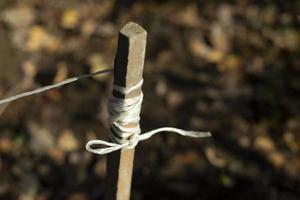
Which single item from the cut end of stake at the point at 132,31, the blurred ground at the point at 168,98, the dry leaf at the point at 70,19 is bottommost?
the blurred ground at the point at 168,98

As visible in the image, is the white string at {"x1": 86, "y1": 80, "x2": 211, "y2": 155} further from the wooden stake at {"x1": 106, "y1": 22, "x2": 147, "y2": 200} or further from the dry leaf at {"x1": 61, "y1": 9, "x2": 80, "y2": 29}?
the dry leaf at {"x1": 61, "y1": 9, "x2": 80, "y2": 29}

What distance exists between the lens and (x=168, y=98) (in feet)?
10.1

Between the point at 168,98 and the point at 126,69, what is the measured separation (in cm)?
179

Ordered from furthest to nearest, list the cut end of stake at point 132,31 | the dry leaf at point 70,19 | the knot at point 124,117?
the dry leaf at point 70,19, the knot at point 124,117, the cut end of stake at point 132,31

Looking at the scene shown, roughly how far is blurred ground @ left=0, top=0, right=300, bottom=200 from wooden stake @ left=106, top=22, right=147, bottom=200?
1111 millimetres

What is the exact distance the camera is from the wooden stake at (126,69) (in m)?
1.24

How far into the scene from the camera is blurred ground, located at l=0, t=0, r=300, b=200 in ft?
8.73

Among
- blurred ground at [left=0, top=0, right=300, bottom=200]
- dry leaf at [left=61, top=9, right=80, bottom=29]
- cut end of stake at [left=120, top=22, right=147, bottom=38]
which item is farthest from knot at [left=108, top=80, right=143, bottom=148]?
dry leaf at [left=61, top=9, right=80, bottom=29]

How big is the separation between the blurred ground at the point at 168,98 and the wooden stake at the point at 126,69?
1111mm

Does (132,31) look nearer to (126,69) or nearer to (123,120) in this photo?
(126,69)

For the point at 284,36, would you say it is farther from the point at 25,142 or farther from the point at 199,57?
the point at 25,142

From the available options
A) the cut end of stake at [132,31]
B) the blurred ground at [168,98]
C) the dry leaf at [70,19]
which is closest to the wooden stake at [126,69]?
the cut end of stake at [132,31]

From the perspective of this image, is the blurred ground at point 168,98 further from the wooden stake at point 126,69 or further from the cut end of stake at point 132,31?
the cut end of stake at point 132,31

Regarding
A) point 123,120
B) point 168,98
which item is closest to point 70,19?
point 168,98
